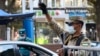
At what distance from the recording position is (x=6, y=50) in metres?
7.39

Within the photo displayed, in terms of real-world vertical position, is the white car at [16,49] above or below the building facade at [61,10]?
below

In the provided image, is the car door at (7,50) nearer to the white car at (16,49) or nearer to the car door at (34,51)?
the white car at (16,49)

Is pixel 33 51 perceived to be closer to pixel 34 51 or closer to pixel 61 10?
pixel 34 51

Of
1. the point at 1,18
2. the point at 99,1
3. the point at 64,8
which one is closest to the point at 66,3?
the point at 64,8

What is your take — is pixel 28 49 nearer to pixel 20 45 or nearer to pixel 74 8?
pixel 20 45

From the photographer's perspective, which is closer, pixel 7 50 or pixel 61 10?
pixel 7 50

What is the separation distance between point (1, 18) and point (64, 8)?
95.5 feet

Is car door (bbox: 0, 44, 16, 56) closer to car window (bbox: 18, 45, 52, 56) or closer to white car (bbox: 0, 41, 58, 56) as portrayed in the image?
white car (bbox: 0, 41, 58, 56)

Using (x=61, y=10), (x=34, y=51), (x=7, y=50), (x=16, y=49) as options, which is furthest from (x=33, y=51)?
(x=61, y=10)

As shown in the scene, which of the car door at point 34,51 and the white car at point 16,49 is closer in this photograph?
the white car at point 16,49

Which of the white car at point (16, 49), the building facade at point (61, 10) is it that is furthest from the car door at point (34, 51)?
the building facade at point (61, 10)

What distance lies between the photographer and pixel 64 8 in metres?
41.9

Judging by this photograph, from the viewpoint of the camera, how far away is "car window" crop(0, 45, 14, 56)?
7.33m

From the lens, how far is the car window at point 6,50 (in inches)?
289
